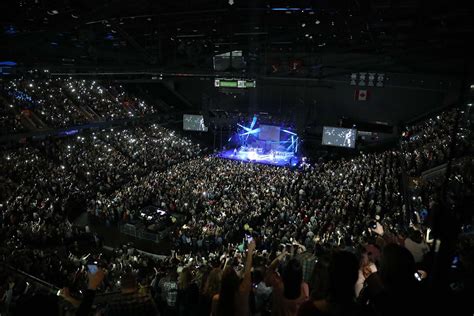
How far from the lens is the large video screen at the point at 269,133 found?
2861 cm

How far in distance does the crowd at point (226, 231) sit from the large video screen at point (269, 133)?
669 cm

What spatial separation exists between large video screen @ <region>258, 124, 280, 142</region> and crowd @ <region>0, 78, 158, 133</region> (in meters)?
11.2

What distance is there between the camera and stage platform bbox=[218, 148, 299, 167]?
2573cm

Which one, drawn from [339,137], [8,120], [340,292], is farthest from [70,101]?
[340,292]

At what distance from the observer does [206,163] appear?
2267cm

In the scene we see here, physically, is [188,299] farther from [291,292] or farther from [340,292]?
[340,292]

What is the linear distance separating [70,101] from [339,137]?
2099 centimetres

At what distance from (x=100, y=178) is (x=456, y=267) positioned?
1925cm

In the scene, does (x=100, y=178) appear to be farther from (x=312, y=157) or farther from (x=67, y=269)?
(x=312, y=157)

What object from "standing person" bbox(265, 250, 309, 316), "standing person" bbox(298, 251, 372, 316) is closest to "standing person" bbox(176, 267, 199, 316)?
"standing person" bbox(265, 250, 309, 316)

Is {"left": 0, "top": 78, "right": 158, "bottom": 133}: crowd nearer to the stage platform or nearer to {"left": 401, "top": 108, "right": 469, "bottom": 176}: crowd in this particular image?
the stage platform

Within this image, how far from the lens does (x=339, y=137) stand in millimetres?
26531

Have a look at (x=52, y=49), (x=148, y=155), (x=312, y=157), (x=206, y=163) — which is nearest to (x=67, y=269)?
(x=52, y=49)

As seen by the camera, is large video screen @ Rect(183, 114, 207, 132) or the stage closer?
the stage
